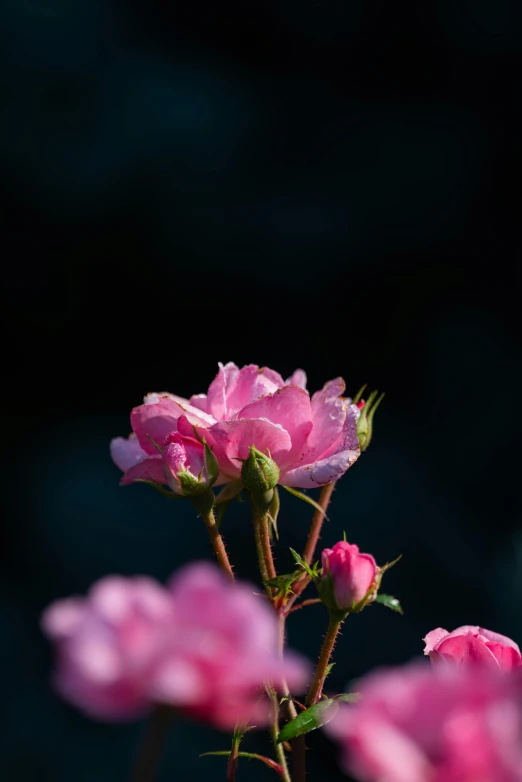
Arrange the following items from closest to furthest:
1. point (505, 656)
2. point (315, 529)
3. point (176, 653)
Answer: point (176, 653), point (505, 656), point (315, 529)

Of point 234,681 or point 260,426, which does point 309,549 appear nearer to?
point 260,426

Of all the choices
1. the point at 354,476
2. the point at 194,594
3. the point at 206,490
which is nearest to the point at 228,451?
the point at 206,490

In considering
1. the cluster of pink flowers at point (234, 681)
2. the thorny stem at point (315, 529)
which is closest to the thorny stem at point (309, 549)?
the thorny stem at point (315, 529)

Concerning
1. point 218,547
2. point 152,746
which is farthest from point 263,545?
point 152,746

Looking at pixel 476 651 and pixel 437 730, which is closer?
pixel 437 730


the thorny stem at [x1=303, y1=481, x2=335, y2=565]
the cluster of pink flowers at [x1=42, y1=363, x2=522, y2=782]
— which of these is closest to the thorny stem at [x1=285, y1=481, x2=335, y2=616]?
the thorny stem at [x1=303, y1=481, x2=335, y2=565]

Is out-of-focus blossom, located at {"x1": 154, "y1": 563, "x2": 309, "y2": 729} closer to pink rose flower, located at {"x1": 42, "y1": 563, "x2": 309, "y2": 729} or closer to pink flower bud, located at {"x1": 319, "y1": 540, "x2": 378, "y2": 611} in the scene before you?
pink rose flower, located at {"x1": 42, "y1": 563, "x2": 309, "y2": 729}

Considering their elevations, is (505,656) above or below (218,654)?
below

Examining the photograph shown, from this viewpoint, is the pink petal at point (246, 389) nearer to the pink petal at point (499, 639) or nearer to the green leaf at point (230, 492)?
the green leaf at point (230, 492)
